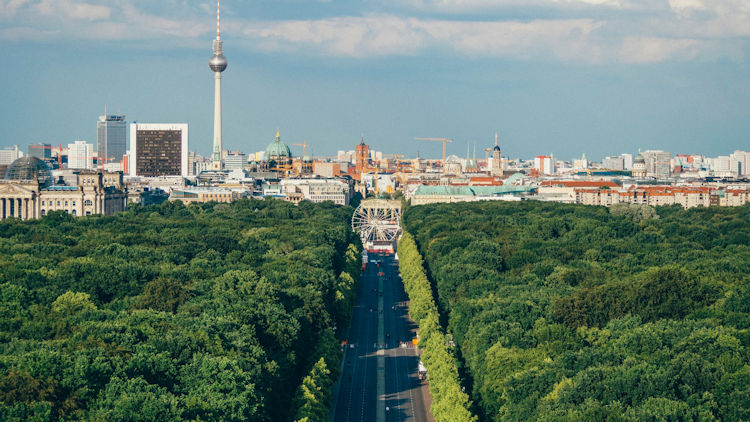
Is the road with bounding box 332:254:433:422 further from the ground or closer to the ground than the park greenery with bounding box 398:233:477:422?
closer to the ground

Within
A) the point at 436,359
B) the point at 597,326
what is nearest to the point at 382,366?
the point at 436,359

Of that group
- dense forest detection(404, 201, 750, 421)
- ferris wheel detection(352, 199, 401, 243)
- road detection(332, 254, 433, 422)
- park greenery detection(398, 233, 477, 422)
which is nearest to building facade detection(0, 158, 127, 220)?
ferris wheel detection(352, 199, 401, 243)

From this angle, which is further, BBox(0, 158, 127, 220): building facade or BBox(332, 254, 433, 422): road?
BBox(0, 158, 127, 220): building facade

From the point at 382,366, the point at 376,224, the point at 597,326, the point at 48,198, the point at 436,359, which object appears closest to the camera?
the point at 597,326

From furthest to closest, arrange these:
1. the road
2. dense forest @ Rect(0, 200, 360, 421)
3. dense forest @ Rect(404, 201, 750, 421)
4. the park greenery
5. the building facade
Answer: the building facade
the road
the park greenery
dense forest @ Rect(404, 201, 750, 421)
dense forest @ Rect(0, 200, 360, 421)

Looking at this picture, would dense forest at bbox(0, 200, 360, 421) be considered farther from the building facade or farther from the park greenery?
the building facade

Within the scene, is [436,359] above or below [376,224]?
below

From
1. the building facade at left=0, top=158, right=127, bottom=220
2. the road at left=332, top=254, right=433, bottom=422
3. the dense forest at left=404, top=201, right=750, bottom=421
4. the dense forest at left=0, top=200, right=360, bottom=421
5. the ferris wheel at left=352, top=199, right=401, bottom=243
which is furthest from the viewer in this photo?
the building facade at left=0, top=158, right=127, bottom=220

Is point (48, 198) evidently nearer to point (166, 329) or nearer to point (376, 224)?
point (376, 224)
